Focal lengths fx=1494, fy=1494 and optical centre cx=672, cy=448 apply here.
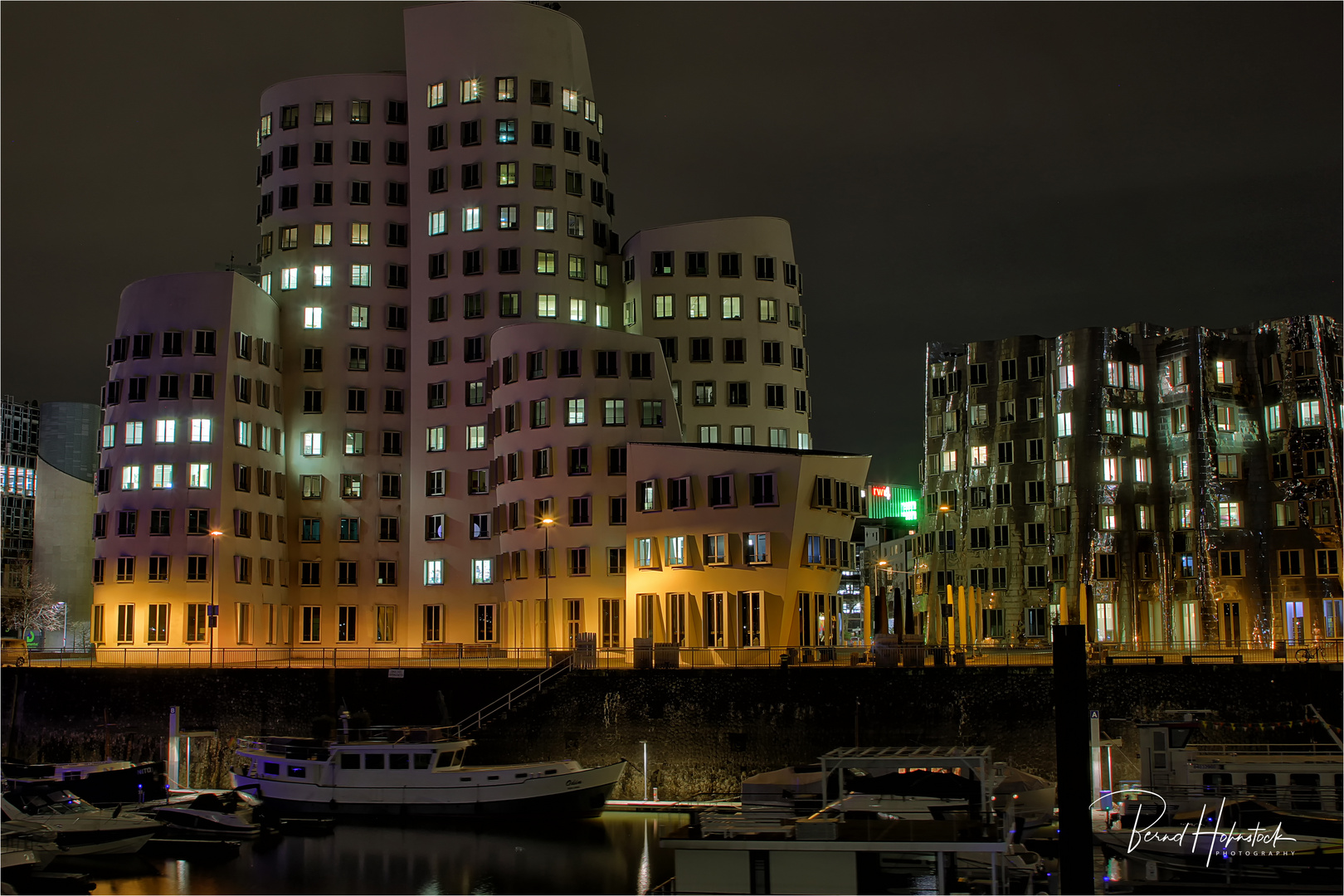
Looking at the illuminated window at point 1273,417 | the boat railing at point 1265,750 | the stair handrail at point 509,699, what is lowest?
the boat railing at point 1265,750

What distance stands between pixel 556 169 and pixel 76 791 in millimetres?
48026

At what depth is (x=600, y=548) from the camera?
77.2 meters

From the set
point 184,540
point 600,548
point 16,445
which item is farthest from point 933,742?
point 16,445

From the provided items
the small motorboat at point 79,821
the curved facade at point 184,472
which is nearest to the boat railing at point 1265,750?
the small motorboat at point 79,821

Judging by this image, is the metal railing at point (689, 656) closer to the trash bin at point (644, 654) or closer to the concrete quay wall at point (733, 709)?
the trash bin at point (644, 654)

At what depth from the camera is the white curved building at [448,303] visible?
89125 millimetres

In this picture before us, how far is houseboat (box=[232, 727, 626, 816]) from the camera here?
55562 millimetres

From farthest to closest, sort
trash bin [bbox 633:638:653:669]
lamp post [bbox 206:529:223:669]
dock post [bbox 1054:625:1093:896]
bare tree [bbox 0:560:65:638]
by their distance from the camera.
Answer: bare tree [bbox 0:560:65:638] < lamp post [bbox 206:529:223:669] < trash bin [bbox 633:638:653:669] < dock post [bbox 1054:625:1093:896]

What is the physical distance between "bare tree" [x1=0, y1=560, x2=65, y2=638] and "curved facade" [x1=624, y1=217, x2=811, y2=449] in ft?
176

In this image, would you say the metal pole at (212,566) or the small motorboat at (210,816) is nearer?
the small motorboat at (210,816)

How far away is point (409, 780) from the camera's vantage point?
56.3 m

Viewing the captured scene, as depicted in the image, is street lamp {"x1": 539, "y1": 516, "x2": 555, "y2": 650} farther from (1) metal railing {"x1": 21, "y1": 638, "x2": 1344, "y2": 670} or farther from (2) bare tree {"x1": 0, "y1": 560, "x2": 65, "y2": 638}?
(2) bare tree {"x1": 0, "y1": 560, "x2": 65, "y2": 638}

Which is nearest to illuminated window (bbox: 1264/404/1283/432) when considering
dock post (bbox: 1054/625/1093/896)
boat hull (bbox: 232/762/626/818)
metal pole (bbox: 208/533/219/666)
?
boat hull (bbox: 232/762/626/818)

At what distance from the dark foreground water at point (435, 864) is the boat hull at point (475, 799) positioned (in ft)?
2.52
